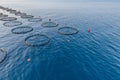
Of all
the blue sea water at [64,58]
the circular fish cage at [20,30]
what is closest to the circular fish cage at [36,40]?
the blue sea water at [64,58]

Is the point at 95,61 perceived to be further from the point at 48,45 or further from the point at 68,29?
the point at 68,29

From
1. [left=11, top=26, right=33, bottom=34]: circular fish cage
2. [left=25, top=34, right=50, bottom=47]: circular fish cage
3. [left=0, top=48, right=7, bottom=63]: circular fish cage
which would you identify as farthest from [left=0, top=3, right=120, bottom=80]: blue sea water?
[left=11, top=26, right=33, bottom=34]: circular fish cage

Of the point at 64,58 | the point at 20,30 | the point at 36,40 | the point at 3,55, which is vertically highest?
the point at 20,30

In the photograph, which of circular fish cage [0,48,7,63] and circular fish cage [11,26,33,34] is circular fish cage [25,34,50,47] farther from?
circular fish cage [0,48,7,63]

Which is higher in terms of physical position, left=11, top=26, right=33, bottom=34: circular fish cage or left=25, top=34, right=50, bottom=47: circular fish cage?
left=11, top=26, right=33, bottom=34: circular fish cage

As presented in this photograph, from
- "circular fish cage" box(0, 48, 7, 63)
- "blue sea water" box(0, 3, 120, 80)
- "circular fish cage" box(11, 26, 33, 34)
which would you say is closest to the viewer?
"blue sea water" box(0, 3, 120, 80)

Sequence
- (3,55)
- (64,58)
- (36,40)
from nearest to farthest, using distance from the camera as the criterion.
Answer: (3,55) → (64,58) → (36,40)

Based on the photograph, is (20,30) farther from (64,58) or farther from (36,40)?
(64,58)

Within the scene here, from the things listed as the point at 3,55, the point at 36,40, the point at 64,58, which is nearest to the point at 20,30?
the point at 36,40

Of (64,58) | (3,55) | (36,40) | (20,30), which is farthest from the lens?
(20,30)

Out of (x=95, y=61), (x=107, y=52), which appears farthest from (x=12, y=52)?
(x=107, y=52)
